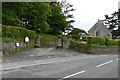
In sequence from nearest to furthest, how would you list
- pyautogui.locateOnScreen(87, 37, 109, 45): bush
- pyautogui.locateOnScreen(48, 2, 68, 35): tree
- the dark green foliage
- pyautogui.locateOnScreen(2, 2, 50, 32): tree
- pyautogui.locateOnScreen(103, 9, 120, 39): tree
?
1. the dark green foliage
2. pyautogui.locateOnScreen(2, 2, 50, 32): tree
3. pyautogui.locateOnScreen(87, 37, 109, 45): bush
4. pyautogui.locateOnScreen(48, 2, 68, 35): tree
5. pyautogui.locateOnScreen(103, 9, 120, 39): tree

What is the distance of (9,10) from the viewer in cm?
3656

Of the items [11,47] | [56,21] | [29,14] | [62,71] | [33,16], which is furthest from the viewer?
[56,21]

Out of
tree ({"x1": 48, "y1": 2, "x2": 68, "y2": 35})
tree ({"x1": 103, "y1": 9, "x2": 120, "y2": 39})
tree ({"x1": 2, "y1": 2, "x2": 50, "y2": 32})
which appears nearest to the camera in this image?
tree ({"x1": 2, "y1": 2, "x2": 50, "y2": 32})

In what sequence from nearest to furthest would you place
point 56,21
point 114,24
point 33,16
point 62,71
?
point 62,71, point 33,16, point 56,21, point 114,24

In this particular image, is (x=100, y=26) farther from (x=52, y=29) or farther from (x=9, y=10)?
(x=9, y=10)

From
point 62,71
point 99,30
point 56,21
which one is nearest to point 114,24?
point 99,30

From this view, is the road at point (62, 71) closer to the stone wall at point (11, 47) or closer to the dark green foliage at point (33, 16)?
the stone wall at point (11, 47)

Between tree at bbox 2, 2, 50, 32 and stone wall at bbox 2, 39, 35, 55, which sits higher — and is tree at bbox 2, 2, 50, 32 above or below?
above

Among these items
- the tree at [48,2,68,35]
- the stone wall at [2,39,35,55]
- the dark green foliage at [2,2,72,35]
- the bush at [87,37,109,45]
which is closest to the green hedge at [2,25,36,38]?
the stone wall at [2,39,35,55]

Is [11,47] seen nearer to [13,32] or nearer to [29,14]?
[13,32]

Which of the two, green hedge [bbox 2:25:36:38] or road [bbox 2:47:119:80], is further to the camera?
green hedge [bbox 2:25:36:38]

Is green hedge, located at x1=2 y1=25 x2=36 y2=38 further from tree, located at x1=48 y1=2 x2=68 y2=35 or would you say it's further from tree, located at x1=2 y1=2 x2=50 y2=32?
tree, located at x1=48 y1=2 x2=68 y2=35

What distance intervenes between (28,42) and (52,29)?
21601mm

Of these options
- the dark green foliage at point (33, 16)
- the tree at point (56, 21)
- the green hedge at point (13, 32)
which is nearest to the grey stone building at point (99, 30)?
the dark green foliage at point (33, 16)
